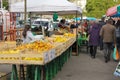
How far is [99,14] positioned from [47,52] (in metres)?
59.9

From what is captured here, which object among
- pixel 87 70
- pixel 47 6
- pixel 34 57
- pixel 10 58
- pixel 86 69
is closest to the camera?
pixel 34 57

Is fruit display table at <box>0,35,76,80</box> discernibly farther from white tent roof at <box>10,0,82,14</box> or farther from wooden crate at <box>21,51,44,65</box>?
white tent roof at <box>10,0,82,14</box>

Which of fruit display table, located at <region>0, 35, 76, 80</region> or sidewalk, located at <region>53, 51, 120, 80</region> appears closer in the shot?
fruit display table, located at <region>0, 35, 76, 80</region>

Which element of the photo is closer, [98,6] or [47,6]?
[47,6]

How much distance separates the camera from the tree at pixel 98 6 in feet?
217

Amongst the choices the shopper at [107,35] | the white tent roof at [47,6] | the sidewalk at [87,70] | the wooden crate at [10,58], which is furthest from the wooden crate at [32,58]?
the white tent roof at [47,6]

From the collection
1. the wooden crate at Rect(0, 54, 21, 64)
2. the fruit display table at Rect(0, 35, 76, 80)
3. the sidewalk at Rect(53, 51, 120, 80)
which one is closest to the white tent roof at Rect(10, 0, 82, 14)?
the sidewalk at Rect(53, 51, 120, 80)

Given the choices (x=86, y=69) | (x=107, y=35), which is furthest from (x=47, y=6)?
(x=86, y=69)

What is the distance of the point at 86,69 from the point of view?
1336cm

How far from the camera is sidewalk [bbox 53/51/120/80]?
38.1ft

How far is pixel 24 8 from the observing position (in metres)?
16.7

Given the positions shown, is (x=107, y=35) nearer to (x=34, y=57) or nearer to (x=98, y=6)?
(x=34, y=57)

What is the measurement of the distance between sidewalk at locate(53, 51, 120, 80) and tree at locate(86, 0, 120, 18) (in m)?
50.7

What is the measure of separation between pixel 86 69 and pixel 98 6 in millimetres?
56660
